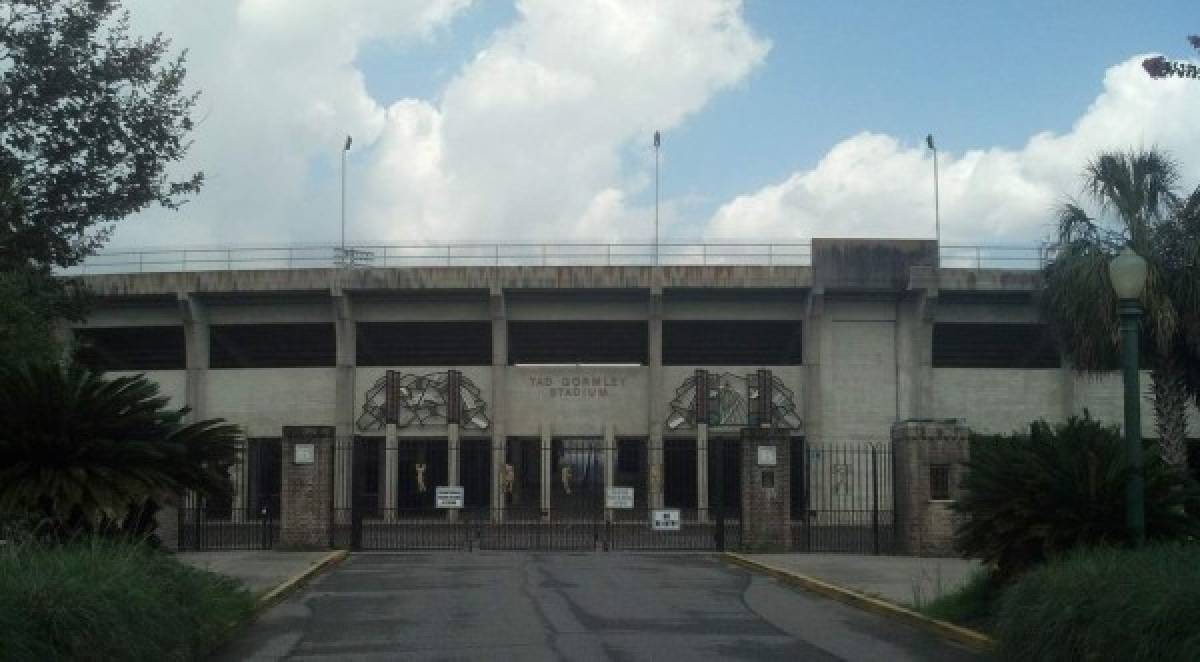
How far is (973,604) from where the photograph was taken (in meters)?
14.4

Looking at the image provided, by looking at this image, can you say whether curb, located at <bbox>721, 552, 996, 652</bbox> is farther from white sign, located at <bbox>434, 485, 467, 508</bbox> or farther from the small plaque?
white sign, located at <bbox>434, 485, 467, 508</bbox>

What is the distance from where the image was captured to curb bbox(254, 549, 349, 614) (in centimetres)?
1666

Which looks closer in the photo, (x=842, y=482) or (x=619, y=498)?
(x=619, y=498)

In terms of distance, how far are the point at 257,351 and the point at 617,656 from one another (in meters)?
39.2

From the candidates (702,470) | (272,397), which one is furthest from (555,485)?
(272,397)

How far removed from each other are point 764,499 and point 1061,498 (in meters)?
13.6

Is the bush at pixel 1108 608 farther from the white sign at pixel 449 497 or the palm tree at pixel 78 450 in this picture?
the white sign at pixel 449 497

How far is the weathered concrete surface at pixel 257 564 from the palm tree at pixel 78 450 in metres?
4.24

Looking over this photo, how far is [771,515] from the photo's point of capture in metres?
26.9

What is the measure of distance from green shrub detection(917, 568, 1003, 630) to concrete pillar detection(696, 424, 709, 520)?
26823 mm

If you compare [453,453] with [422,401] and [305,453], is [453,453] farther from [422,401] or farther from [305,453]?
[305,453]

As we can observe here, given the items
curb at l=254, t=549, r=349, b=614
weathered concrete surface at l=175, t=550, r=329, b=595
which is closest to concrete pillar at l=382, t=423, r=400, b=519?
curb at l=254, t=549, r=349, b=614

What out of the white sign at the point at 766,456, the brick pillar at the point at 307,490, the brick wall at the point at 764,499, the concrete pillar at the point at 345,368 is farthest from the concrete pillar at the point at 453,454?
the white sign at the point at 766,456

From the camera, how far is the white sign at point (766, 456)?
26891 millimetres
